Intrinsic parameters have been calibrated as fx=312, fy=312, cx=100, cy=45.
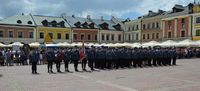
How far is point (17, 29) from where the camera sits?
2311 inches

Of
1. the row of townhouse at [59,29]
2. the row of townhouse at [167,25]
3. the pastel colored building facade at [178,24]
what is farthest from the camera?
the row of townhouse at [59,29]

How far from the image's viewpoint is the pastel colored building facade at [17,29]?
188ft

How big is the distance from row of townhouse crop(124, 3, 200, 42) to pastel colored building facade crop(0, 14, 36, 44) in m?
23.6

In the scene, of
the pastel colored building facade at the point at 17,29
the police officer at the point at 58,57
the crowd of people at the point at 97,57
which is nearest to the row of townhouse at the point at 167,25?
the pastel colored building facade at the point at 17,29

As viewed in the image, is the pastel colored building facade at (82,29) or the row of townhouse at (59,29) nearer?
the row of townhouse at (59,29)

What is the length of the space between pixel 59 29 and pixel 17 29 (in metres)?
9.09

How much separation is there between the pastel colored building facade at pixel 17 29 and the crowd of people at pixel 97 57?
98.0 feet

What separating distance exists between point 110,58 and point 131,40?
50.7 m

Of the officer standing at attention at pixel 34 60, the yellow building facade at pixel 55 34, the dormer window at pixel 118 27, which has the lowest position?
the officer standing at attention at pixel 34 60

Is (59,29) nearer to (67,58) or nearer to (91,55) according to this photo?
(91,55)

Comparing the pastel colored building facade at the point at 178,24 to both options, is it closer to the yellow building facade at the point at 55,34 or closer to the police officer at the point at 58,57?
the yellow building facade at the point at 55,34

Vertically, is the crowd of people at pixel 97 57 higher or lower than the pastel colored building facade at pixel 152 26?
lower

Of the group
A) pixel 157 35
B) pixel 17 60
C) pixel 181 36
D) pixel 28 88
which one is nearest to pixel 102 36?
pixel 157 35

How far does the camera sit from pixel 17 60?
28.5 m
